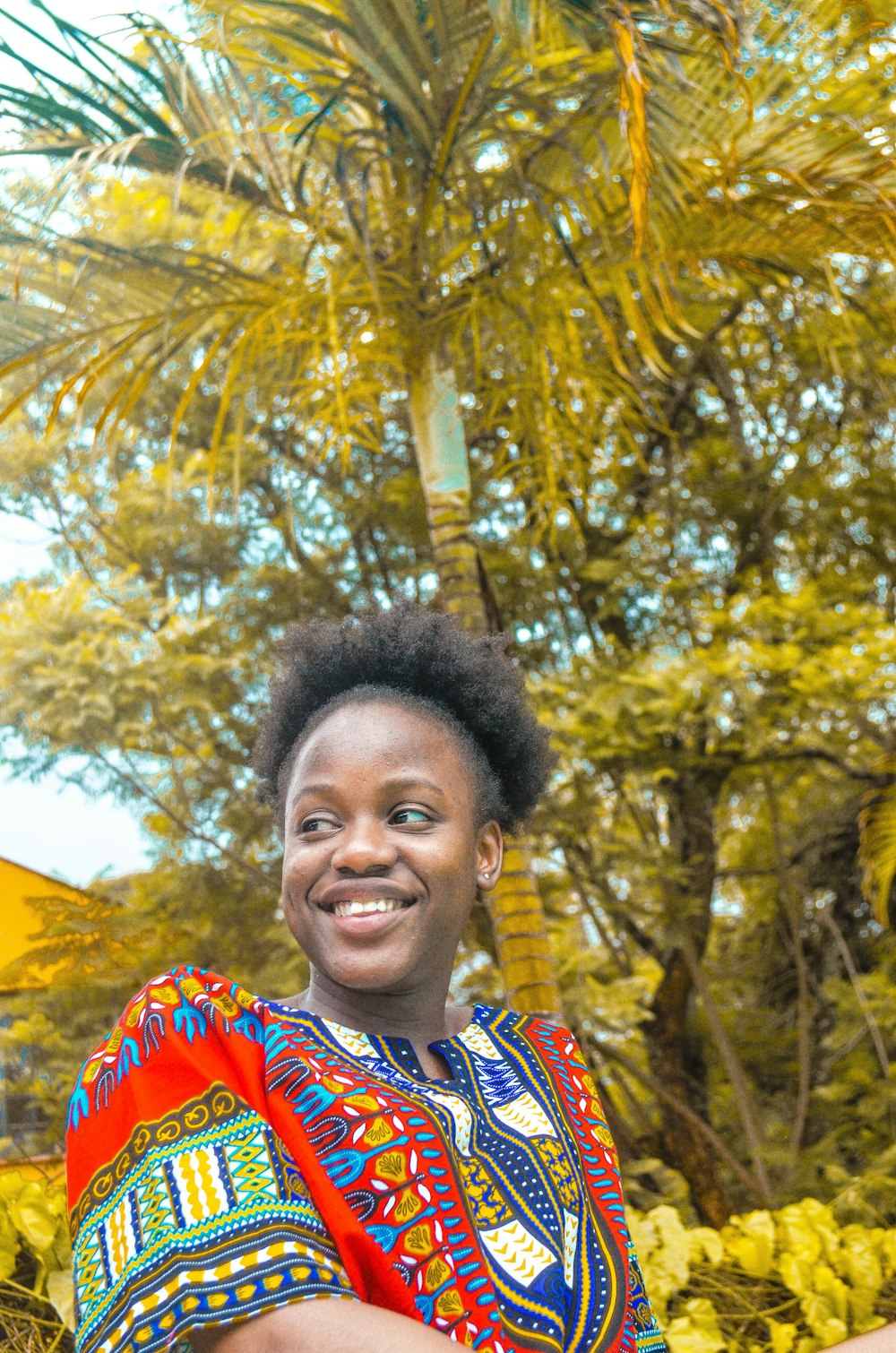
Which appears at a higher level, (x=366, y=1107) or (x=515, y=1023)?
(x=515, y=1023)

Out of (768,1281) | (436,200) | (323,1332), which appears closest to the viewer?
(323,1332)

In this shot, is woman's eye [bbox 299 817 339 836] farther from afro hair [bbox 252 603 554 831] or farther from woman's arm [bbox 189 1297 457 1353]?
woman's arm [bbox 189 1297 457 1353]

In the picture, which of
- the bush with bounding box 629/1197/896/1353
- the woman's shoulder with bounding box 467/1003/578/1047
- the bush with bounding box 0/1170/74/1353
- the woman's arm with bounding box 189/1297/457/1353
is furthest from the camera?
the bush with bounding box 629/1197/896/1353

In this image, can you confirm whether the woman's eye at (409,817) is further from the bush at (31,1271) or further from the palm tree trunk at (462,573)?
the palm tree trunk at (462,573)

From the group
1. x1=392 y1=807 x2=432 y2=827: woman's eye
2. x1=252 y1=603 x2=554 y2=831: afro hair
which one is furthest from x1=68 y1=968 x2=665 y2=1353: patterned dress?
x1=252 y1=603 x2=554 y2=831: afro hair

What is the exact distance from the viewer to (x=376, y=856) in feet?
4.20

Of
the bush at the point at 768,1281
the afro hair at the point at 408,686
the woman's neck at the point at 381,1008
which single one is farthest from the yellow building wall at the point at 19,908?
the woman's neck at the point at 381,1008

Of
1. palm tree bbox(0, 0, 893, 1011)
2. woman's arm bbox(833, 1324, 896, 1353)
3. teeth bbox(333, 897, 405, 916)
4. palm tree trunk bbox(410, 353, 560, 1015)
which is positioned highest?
palm tree bbox(0, 0, 893, 1011)

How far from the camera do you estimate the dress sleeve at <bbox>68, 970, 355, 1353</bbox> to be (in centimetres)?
92

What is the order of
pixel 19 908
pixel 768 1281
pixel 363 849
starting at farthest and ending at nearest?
1. pixel 19 908
2. pixel 768 1281
3. pixel 363 849

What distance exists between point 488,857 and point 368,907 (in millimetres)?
286

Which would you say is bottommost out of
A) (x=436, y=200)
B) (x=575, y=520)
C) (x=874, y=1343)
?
(x=874, y=1343)

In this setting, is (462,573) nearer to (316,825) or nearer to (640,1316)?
(316,825)

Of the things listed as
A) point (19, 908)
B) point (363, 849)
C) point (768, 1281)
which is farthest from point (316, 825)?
point (19, 908)
